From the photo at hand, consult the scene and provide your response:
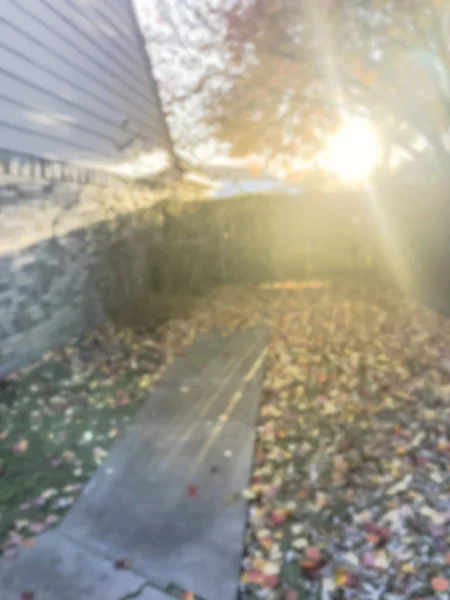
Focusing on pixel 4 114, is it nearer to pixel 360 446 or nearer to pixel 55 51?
pixel 55 51

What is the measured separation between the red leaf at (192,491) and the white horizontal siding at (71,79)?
434cm

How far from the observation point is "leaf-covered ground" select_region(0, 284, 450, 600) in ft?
9.81

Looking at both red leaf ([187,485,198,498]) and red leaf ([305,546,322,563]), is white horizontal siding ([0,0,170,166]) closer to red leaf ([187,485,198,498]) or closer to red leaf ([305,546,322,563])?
red leaf ([187,485,198,498])

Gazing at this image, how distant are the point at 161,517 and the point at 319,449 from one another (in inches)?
59.0

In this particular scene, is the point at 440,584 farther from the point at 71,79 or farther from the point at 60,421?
the point at 71,79

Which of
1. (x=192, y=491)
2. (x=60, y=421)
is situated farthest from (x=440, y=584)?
(x=60, y=421)

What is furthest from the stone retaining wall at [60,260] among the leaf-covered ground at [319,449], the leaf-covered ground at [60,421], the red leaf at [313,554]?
the red leaf at [313,554]

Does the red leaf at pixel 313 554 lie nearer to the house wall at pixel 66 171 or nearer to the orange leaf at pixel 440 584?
the orange leaf at pixel 440 584

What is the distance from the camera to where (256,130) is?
902 centimetres

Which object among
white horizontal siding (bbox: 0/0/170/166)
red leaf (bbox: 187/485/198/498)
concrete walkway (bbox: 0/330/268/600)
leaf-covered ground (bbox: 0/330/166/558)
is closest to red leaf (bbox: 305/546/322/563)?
concrete walkway (bbox: 0/330/268/600)

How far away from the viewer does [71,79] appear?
7.42 metres

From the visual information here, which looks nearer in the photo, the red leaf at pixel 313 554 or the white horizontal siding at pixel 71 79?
the red leaf at pixel 313 554

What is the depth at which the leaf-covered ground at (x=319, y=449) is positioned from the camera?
2990 mm

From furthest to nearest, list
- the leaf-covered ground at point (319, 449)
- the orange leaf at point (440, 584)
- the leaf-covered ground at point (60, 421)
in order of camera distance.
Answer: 1. the leaf-covered ground at point (60, 421)
2. the leaf-covered ground at point (319, 449)
3. the orange leaf at point (440, 584)
